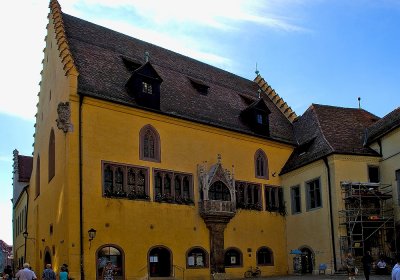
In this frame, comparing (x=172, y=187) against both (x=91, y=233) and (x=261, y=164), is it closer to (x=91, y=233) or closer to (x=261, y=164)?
(x=91, y=233)

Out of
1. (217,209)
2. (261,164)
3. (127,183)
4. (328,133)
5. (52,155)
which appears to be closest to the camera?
(127,183)

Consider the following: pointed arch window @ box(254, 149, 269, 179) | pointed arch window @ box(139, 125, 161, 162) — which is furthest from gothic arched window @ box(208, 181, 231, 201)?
pointed arch window @ box(139, 125, 161, 162)

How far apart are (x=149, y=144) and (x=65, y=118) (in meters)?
5.21

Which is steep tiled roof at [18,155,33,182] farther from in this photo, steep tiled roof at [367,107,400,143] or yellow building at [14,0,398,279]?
steep tiled roof at [367,107,400,143]

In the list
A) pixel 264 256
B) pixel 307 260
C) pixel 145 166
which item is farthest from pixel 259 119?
pixel 145 166

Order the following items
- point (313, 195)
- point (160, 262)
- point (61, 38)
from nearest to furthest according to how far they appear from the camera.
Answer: point (160, 262) → point (61, 38) → point (313, 195)

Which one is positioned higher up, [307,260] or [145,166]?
[145,166]

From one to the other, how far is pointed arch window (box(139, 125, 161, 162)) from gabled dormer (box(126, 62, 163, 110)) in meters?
1.43

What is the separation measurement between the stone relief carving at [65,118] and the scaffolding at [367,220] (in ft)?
53.6

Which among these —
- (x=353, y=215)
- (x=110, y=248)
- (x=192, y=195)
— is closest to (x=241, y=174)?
(x=192, y=195)

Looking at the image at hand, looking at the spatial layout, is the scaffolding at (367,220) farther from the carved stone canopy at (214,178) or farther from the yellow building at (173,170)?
the carved stone canopy at (214,178)

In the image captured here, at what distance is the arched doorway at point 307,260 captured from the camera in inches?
1350

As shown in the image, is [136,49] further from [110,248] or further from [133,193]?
[110,248]

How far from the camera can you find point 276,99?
43.6 metres
